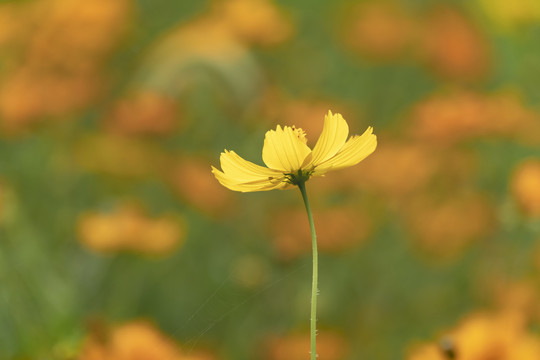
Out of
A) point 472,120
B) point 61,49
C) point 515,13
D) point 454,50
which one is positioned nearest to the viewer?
point 472,120

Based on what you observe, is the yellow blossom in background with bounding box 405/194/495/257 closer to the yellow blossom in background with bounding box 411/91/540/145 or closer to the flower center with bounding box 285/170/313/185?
the yellow blossom in background with bounding box 411/91/540/145

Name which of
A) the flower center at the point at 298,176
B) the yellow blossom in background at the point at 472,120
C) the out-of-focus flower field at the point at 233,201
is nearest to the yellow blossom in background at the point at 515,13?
the out-of-focus flower field at the point at 233,201

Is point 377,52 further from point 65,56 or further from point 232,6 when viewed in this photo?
point 65,56

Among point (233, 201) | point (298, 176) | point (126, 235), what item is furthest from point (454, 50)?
point (298, 176)

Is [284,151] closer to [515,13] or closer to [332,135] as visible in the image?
[332,135]

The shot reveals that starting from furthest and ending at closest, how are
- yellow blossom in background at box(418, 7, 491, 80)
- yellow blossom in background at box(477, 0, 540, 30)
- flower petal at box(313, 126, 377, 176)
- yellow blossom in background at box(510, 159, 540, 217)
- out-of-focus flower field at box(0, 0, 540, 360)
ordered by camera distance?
yellow blossom in background at box(477, 0, 540, 30) → yellow blossom in background at box(418, 7, 491, 80) → out-of-focus flower field at box(0, 0, 540, 360) → yellow blossom in background at box(510, 159, 540, 217) → flower petal at box(313, 126, 377, 176)

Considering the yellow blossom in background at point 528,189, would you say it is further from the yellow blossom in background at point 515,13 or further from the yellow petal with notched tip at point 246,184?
the yellow blossom in background at point 515,13

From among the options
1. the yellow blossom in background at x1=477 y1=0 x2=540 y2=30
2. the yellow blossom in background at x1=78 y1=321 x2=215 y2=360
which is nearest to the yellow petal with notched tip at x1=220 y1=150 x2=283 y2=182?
the yellow blossom in background at x1=78 y1=321 x2=215 y2=360

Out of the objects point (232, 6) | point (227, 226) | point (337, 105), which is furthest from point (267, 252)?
point (232, 6)

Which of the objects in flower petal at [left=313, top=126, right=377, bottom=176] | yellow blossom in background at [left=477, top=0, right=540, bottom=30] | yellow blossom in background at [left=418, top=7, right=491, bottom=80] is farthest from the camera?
yellow blossom in background at [left=477, top=0, right=540, bottom=30]
